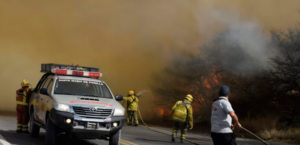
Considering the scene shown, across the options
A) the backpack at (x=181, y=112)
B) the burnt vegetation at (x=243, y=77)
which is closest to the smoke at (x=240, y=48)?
the burnt vegetation at (x=243, y=77)

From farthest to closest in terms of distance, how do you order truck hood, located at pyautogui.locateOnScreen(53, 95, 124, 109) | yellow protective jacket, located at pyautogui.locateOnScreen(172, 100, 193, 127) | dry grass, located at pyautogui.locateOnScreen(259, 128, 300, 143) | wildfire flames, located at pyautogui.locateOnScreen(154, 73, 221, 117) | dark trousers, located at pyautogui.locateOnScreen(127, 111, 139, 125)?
wildfire flames, located at pyautogui.locateOnScreen(154, 73, 221, 117), dark trousers, located at pyautogui.locateOnScreen(127, 111, 139, 125), dry grass, located at pyautogui.locateOnScreen(259, 128, 300, 143), yellow protective jacket, located at pyautogui.locateOnScreen(172, 100, 193, 127), truck hood, located at pyautogui.locateOnScreen(53, 95, 124, 109)

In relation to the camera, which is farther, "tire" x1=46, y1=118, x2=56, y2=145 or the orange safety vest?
the orange safety vest

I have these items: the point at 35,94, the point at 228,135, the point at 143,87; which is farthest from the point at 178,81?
the point at 228,135

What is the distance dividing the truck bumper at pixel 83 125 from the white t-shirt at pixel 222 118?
9.54 ft

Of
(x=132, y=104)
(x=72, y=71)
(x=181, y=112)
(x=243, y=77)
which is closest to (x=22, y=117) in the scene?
(x=72, y=71)

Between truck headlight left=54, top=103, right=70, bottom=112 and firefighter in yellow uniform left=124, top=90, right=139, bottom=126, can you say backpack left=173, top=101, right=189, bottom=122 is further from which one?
firefighter in yellow uniform left=124, top=90, right=139, bottom=126

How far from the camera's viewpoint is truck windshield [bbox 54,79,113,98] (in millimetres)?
9172

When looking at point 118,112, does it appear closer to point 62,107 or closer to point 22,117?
point 62,107

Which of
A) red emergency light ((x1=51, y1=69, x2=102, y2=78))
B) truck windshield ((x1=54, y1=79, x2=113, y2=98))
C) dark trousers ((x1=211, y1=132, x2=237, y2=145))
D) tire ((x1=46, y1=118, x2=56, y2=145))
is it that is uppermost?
red emergency light ((x1=51, y1=69, x2=102, y2=78))

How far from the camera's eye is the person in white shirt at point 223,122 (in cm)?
575

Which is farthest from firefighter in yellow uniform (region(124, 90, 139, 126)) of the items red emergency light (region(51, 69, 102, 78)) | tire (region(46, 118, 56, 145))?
tire (region(46, 118, 56, 145))

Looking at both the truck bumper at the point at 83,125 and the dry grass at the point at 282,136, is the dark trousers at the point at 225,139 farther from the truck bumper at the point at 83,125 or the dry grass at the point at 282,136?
the dry grass at the point at 282,136

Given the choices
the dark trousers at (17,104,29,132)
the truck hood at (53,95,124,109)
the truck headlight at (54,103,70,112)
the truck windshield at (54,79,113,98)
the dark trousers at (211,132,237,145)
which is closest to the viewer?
the dark trousers at (211,132,237,145)

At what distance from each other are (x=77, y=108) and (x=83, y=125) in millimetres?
380
